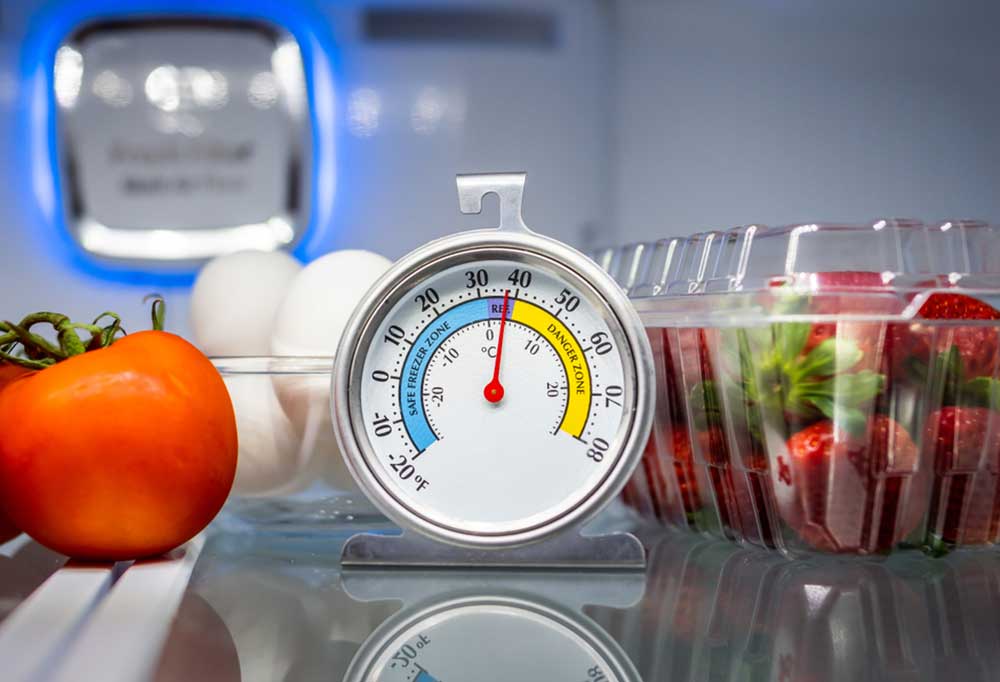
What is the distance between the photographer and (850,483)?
0.76m

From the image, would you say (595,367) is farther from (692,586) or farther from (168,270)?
(168,270)

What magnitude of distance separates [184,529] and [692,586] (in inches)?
15.4

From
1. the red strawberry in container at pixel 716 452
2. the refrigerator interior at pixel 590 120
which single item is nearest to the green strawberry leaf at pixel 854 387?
the red strawberry in container at pixel 716 452

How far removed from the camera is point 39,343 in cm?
81

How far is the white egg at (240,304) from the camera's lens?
0.97 m

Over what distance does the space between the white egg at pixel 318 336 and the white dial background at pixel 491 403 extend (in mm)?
104

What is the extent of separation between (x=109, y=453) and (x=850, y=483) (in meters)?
0.55

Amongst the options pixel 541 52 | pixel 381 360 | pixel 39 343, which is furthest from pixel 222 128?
pixel 381 360

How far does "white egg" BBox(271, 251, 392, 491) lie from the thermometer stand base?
0.40ft

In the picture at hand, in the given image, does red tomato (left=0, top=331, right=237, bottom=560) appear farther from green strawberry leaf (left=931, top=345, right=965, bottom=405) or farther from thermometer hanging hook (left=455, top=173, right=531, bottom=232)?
green strawberry leaf (left=931, top=345, right=965, bottom=405)

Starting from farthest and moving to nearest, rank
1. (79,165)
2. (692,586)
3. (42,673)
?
(79,165) → (692,586) → (42,673)

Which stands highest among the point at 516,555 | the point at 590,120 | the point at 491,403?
the point at 590,120

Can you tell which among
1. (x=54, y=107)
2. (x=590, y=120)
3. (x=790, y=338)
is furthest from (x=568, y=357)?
(x=54, y=107)

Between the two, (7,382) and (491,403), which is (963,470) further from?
(7,382)
